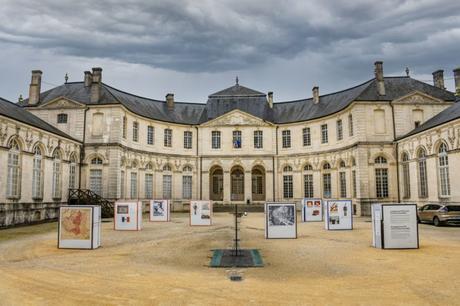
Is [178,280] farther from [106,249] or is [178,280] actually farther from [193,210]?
[193,210]

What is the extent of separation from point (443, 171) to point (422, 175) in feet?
7.37

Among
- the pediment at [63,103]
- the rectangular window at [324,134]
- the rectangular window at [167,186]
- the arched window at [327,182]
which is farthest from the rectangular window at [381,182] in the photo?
the pediment at [63,103]

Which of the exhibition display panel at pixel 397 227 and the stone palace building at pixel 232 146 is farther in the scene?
the stone palace building at pixel 232 146

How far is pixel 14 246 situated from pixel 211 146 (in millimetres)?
24032

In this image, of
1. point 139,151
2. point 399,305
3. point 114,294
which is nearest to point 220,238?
point 114,294

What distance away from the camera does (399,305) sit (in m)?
5.38

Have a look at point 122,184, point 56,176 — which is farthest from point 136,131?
point 56,176

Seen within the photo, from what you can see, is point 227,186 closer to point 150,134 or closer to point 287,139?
point 287,139

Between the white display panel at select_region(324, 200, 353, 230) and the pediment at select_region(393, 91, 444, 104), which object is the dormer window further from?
the pediment at select_region(393, 91, 444, 104)

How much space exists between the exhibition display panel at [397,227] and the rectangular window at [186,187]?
79.7ft

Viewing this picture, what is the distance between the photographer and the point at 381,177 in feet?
86.0

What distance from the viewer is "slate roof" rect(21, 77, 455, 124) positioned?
90.8 feet

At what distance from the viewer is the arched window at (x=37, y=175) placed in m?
20.7

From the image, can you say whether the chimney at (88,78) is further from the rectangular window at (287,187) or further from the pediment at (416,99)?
the pediment at (416,99)
